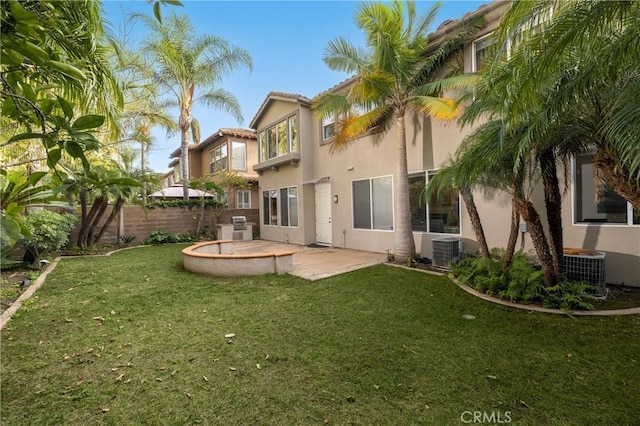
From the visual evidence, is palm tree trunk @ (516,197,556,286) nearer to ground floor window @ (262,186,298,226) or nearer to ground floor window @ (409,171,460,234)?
ground floor window @ (409,171,460,234)

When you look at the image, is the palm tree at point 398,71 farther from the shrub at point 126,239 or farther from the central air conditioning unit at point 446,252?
the shrub at point 126,239

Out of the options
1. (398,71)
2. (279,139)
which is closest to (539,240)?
(398,71)

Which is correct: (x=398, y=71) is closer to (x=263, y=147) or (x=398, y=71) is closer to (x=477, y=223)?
(x=477, y=223)

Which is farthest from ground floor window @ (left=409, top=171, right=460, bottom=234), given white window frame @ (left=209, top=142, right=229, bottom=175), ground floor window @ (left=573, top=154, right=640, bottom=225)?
white window frame @ (left=209, top=142, right=229, bottom=175)

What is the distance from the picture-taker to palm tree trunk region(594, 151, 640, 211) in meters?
3.65

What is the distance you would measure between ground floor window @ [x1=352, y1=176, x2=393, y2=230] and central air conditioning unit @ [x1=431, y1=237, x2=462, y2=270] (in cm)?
229

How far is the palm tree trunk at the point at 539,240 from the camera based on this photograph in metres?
5.63

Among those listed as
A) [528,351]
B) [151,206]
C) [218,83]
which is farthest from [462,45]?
[151,206]

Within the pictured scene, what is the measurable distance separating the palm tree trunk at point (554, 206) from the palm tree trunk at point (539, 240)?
0.61 ft

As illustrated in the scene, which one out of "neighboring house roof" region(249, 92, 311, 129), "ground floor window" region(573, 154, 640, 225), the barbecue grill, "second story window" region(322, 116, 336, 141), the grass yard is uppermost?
"neighboring house roof" region(249, 92, 311, 129)

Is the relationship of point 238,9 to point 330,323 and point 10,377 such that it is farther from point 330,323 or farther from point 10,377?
point 10,377

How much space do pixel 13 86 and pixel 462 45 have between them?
9760 mm

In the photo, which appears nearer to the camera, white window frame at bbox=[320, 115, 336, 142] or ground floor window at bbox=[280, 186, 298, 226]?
white window frame at bbox=[320, 115, 336, 142]

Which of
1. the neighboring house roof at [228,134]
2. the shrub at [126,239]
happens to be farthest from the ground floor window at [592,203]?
the neighboring house roof at [228,134]
